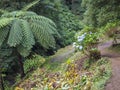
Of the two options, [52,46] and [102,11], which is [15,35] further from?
[102,11]

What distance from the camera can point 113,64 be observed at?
25.8 ft

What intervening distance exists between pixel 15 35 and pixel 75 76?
2971mm

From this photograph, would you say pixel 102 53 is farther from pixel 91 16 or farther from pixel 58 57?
pixel 58 57

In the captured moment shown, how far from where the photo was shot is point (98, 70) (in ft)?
24.7

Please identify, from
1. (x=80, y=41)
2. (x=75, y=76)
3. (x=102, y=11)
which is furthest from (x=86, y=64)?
(x=102, y=11)

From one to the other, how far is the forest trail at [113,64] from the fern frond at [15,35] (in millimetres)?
2549

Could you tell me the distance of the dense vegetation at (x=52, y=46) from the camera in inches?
313

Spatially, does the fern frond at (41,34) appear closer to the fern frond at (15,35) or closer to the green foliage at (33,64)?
the fern frond at (15,35)

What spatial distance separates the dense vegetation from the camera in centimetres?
796

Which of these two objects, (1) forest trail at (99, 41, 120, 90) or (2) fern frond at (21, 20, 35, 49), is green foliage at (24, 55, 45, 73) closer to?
(2) fern frond at (21, 20, 35, 49)

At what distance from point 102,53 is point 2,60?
4.54 meters

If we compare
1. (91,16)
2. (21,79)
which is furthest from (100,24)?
(21,79)

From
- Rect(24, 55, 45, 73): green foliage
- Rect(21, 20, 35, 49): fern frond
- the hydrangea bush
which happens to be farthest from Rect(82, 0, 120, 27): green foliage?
Rect(24, 55, 45, 73): green foliage

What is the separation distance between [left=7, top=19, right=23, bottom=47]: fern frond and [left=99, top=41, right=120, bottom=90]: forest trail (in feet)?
8.36
